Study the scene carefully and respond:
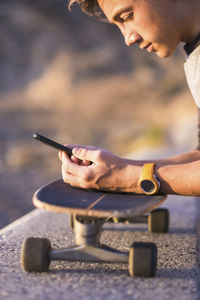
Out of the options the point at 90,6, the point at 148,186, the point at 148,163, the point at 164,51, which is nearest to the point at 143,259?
the point at 148,186

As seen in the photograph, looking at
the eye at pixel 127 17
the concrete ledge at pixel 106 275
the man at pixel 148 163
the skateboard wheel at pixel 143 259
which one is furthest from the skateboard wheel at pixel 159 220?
the eye at pixel 127 17

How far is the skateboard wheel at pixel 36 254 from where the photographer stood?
1.66 meters

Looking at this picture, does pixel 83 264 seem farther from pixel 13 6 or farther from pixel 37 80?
pixel 13 6

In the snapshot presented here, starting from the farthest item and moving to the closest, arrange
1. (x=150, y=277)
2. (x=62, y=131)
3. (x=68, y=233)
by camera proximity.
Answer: (x=62, y=131)
(x=68, y=233)
(x=150, y=277)

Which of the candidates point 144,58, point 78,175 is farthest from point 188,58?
point 144,58

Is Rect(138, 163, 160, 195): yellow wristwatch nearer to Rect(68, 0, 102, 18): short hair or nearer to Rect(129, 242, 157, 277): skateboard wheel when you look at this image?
Rect(129, 242, 157, 277): skateboard wheel

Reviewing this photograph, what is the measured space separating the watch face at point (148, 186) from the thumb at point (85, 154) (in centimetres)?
22

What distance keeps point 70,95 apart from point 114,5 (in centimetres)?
1876

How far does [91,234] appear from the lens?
1.70 meters

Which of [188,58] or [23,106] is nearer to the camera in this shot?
[188,58]

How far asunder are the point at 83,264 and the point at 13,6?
29.7m

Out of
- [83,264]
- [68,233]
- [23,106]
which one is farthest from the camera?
[23,106]

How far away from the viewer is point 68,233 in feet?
8.09

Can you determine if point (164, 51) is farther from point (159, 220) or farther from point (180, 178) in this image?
point (159, 220)
